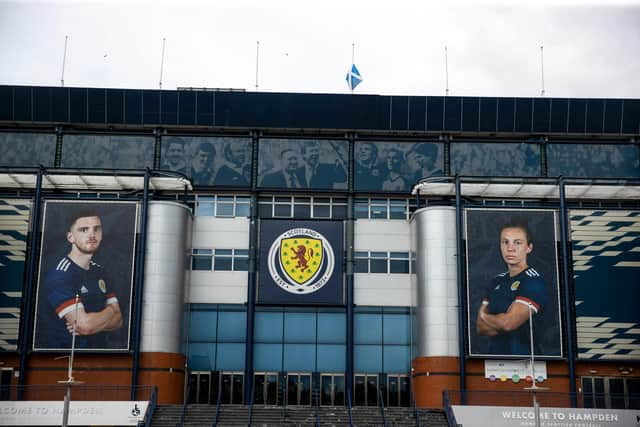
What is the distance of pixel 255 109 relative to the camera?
63.0 m

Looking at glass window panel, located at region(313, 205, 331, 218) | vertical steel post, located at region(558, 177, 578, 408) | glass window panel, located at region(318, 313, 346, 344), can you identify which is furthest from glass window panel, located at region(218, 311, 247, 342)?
vertical steel post, located at region(558, 177, 578, 408)

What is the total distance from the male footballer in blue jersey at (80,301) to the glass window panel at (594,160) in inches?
1264

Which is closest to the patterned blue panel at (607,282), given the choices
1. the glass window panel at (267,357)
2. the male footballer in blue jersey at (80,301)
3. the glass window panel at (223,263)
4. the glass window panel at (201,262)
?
the glass window panel at (267,357)

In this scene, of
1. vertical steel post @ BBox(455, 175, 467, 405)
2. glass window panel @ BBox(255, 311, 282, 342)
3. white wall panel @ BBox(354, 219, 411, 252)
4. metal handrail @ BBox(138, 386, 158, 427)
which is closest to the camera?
metal handrail @ BBox(138, 386, 158, 427)

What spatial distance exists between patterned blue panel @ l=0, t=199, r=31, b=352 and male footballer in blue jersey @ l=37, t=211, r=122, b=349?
1936mm

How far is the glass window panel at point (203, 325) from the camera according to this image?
59531 mm

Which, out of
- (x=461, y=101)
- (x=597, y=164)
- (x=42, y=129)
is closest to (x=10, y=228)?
(x=42, y=129)

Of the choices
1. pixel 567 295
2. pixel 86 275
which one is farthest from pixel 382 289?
pixel 86 275

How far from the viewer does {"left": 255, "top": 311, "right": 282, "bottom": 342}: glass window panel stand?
59750mm

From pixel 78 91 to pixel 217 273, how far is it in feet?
54.7

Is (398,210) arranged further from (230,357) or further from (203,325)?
(203,325)

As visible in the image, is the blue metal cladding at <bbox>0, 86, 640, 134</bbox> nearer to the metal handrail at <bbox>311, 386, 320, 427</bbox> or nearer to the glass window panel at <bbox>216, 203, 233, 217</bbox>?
the glass window panel at <bbox>216, 203, 233, 217</bbox>

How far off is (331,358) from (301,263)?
678 centimetres

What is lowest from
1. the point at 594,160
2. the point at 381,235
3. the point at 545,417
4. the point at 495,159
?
the point at 545,417
